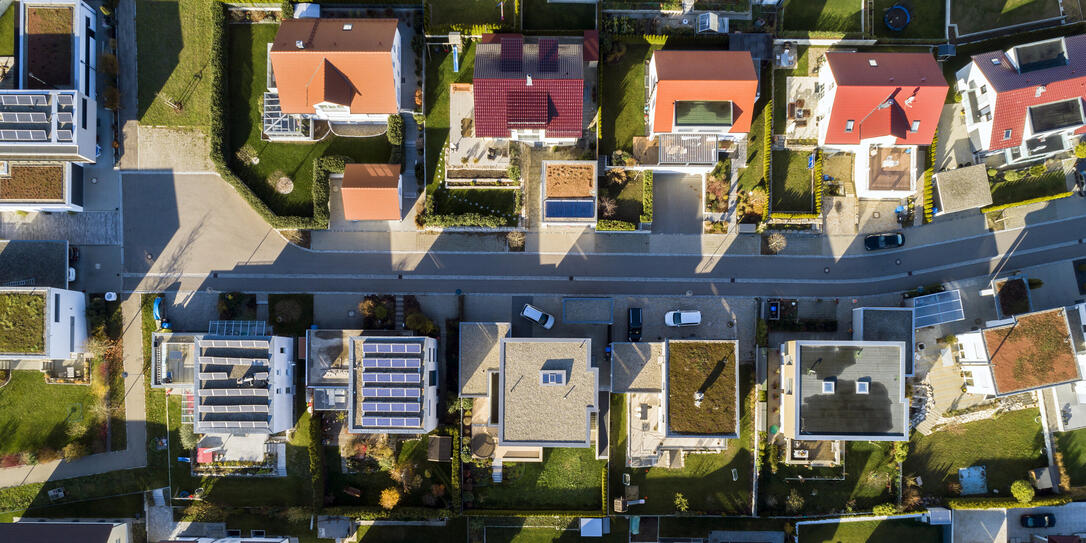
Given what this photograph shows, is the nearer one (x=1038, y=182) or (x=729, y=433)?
(x=729, y=433)

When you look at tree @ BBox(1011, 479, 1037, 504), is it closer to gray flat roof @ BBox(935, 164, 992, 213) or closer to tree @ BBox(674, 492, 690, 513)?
gray flat roof @ BBox(935, 164, 992, 213)

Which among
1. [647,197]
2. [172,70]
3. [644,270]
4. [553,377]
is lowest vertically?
[553,377]

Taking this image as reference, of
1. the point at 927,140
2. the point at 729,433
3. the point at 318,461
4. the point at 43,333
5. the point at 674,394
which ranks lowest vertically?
the point at 318,461

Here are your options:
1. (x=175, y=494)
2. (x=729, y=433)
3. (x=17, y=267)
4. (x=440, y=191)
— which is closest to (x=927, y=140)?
(x=729, y=433)

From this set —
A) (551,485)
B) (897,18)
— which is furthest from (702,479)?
(897,18)

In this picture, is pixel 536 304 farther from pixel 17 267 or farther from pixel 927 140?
pixel 17 267

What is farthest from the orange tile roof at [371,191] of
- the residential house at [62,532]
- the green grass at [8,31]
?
the residential house at [62,532]

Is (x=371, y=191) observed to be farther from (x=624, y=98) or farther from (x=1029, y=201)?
(x=1029, y=201)

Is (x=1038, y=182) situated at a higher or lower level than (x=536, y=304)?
higher
